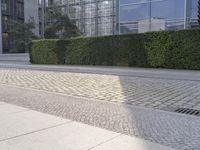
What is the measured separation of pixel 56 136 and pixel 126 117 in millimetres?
1850

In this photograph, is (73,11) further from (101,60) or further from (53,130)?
(53,130)

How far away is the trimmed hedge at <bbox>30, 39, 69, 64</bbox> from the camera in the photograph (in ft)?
79.6

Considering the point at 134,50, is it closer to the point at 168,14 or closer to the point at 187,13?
the point at 168,14

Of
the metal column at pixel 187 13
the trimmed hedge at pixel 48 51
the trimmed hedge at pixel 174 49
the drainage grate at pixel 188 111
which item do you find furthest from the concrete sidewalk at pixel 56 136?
the metal column at pixel 187 13

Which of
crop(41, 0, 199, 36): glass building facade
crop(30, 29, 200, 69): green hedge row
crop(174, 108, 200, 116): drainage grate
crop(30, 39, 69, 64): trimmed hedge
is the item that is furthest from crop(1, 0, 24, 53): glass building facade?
crop(174, 108, 200, 116): drainage grate

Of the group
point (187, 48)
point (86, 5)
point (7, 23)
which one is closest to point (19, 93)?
point (187, 48)

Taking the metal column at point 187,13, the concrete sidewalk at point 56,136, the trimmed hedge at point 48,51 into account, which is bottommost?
the concrete sidewalk at point 56,136

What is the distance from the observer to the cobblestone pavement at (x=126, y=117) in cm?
513

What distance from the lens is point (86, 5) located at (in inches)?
1448

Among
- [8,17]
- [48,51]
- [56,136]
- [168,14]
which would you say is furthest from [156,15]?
[8,17]

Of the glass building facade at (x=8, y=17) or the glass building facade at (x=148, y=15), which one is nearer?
the glass building facade at (x=148, y=15)

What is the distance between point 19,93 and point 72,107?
3.08 meters

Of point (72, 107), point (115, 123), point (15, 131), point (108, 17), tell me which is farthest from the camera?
point (108, 17)

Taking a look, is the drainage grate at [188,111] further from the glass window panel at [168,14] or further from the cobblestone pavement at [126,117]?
the glass window panel at [168,14]
